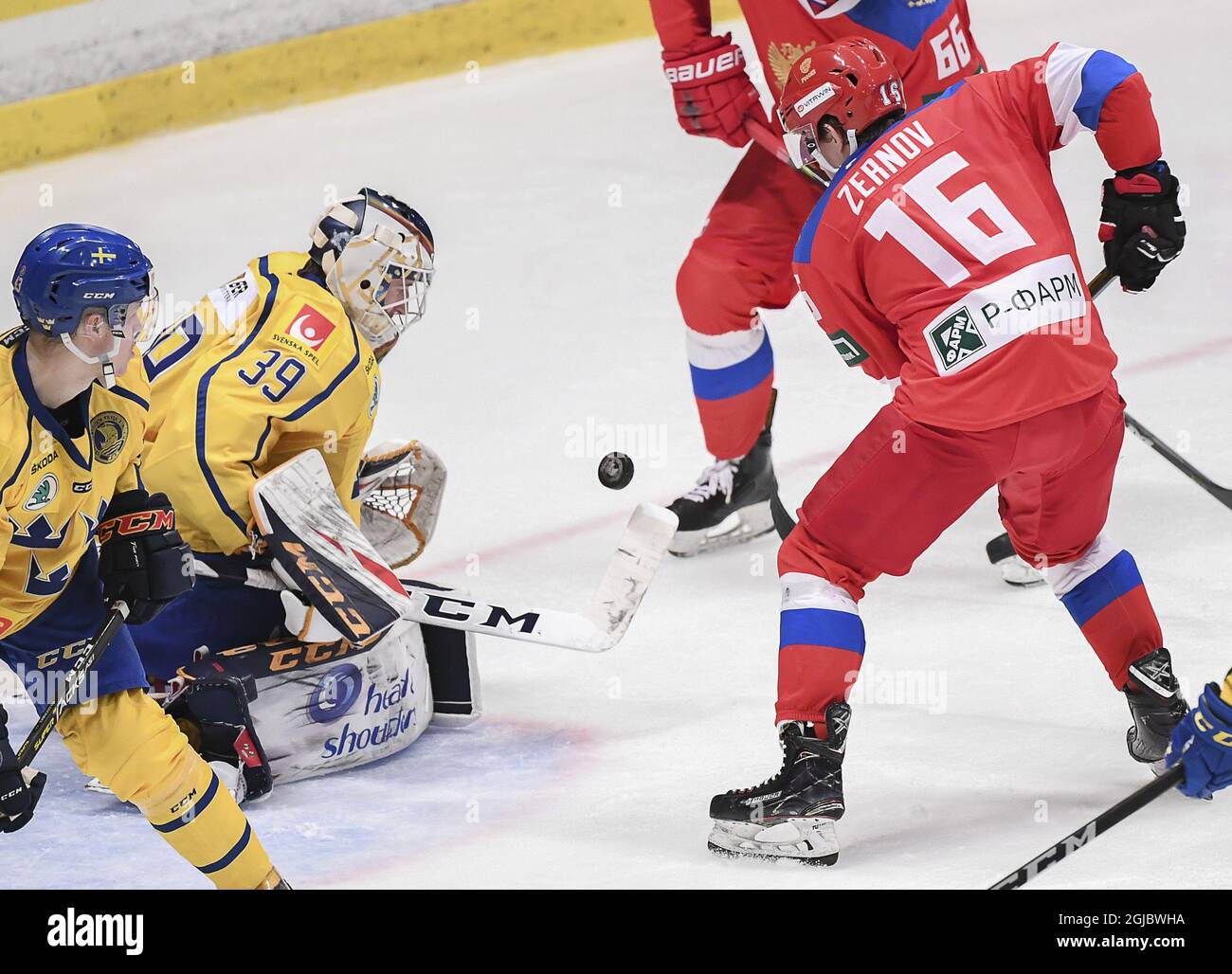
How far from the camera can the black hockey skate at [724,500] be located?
4.20 meters

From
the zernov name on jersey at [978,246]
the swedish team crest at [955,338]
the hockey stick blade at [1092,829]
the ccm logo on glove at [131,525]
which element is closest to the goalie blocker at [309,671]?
the ccm logo on glove at [131,525]

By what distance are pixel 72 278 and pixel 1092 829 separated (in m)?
1.51

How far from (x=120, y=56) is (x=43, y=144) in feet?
1.28

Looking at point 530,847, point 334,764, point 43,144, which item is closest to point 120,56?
point 43,144

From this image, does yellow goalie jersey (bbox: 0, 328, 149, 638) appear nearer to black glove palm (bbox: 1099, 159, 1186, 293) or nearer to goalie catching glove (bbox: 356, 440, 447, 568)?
goalie catching glove (bbox: 356, 440, 447, 568)

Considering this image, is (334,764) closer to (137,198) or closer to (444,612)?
(444,612)

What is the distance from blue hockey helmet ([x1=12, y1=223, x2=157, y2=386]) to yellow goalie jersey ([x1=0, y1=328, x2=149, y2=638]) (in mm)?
76

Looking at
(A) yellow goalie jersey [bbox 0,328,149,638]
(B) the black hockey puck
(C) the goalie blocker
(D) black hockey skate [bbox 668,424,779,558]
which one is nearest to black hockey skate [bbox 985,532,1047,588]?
(D) black hockey skate [bbox 668,424,779,558]

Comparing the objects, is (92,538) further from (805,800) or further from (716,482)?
(716,482)

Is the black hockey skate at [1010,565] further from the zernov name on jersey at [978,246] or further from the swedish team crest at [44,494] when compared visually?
the swedish team crest at [44,494]

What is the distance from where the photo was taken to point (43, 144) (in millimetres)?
6137

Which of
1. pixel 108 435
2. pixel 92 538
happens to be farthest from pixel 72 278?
pixel 92 538

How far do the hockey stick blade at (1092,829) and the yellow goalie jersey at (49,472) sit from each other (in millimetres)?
1276

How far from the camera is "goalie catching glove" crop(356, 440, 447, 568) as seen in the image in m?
3.77
